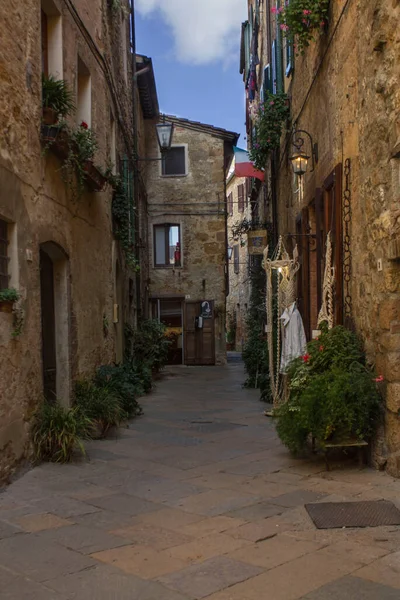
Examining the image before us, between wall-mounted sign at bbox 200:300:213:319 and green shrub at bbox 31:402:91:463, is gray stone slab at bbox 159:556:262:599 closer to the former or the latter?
green shrub at bbox 31:402:91:463

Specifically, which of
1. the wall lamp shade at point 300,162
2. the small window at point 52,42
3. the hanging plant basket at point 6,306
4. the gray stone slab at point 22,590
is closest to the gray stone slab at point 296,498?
the gray stone slab at point 22,590

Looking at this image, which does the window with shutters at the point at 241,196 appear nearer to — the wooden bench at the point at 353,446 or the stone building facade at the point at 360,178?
the stone building facade at the point at 360,178

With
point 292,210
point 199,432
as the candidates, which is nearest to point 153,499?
point 199,432

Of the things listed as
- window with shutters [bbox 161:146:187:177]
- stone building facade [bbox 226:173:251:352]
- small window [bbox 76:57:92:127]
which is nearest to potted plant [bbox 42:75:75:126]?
small window [bbox 76:57:92:127]

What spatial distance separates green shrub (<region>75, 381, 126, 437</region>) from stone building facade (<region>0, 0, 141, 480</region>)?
0.82 ft

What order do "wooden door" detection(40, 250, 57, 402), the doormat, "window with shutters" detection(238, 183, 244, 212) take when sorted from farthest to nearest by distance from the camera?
"window with shutters" detection(238, 183, 244, 212) < "wooden door" detection(40, 250, 57, 402) < the doormat

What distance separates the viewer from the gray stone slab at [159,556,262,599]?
3.32 m

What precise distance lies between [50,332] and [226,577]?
482cm

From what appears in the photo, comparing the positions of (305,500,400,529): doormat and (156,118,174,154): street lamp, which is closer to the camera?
(305,500,400,529): doormat

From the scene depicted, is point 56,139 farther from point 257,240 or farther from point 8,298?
point 257,240

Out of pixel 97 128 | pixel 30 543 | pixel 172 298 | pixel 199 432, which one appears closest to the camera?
pixel 30 543

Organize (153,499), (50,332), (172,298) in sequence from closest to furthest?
1. (153,499)
2. (50,332)
3. (172,298)

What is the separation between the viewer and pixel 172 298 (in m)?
20.9

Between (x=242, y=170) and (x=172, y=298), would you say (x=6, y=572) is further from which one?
(x=172, y=298)
